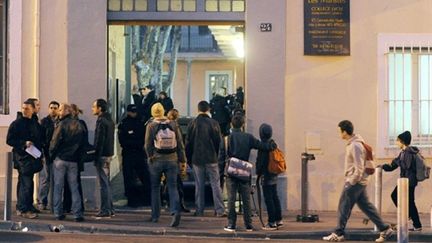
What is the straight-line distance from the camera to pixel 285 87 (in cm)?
1498

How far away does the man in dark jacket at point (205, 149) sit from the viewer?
13.8 m

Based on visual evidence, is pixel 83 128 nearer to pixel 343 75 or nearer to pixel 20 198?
pixel 20 198

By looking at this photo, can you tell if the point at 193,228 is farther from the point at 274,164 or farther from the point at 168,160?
the point at 274,164

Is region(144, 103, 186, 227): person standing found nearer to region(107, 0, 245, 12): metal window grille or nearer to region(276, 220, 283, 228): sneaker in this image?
region(276, 220, 283, 228): sneaker

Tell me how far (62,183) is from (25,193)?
64cm

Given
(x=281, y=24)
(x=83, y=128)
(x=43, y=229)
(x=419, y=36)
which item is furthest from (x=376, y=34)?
(x=43, y=229)

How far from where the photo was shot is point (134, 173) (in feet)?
49.7

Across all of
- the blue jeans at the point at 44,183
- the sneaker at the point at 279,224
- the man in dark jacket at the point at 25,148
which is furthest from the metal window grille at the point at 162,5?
the sneaker at the point at 279,224

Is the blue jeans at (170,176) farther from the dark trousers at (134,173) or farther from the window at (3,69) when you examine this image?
the window at (3,69)

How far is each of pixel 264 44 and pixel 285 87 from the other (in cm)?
85

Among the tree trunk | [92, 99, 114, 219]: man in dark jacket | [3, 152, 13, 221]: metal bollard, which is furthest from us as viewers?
the tree trunk

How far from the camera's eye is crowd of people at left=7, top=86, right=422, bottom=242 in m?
12.1

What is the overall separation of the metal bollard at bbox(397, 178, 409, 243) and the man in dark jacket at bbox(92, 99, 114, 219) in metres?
5.05

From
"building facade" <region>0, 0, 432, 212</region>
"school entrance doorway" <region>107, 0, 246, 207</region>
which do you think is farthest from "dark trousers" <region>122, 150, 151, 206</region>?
"school entrance doorway" <region>107, 0, 246, 207</region>
